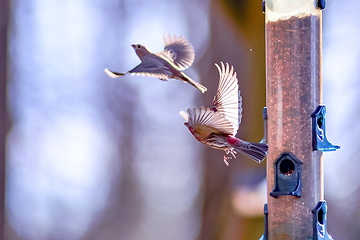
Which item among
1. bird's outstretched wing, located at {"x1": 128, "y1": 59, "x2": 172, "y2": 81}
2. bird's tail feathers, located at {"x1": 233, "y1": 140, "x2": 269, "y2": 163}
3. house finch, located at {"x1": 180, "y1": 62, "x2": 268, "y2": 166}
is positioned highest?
bird's outstretched wing, located at {"x1": 128, "y1": 59, "x2": 172, "y2": 81}

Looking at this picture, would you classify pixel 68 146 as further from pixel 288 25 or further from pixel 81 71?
pixel 288 25

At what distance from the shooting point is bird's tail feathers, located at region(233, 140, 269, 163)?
69 cm

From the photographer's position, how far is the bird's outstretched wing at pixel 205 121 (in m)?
0.56

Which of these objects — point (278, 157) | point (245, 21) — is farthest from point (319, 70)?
point (245, 21)

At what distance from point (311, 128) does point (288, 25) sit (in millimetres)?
303

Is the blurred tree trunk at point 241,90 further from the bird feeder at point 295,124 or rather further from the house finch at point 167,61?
the house finch at point 167,61

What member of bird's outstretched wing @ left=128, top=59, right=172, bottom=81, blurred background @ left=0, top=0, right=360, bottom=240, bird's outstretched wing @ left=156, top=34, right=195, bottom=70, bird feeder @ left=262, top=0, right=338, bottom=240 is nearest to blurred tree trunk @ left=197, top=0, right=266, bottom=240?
blurred background @ left=0, top=0, right=360, bottom=240

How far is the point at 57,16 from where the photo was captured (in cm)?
199

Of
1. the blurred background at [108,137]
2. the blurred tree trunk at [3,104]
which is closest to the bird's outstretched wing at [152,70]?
the blurred background at [108,137]

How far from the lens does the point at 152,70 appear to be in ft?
1.88

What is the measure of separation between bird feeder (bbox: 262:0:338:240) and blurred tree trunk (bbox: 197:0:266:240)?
993mm

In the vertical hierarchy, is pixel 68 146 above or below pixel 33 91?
below

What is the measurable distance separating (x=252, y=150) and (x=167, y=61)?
237 millimetres

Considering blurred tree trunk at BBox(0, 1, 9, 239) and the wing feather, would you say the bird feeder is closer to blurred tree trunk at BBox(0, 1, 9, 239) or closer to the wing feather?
the wing feather
